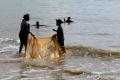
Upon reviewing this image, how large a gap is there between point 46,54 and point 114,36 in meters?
12.0

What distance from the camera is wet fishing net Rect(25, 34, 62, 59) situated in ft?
60.3

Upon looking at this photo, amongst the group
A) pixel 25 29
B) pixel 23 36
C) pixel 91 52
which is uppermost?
pixel 25 29

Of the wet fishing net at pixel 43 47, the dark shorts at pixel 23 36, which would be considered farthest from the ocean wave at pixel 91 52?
the dark shorts at pixel 23 36

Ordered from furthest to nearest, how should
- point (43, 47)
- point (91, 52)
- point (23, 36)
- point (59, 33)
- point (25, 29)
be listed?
point (91, 52)
point (23, 36)
point (25, 29)
point (43, 47)
point (59, 33)

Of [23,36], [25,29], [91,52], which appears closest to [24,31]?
[25,29]

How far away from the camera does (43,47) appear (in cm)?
1850

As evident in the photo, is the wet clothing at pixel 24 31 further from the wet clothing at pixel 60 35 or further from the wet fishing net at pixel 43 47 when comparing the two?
the wet clothing at pixel 60 35

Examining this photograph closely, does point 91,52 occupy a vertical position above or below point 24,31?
below

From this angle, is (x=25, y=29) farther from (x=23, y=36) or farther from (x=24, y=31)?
(x=23, y=36)

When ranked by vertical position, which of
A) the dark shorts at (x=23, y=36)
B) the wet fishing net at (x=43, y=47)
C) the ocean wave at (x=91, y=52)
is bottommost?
the ocean wave at (x=91, y=52)

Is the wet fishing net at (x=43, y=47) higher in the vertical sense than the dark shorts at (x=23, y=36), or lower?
lower

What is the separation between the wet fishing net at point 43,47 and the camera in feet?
60.3

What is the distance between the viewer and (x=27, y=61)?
17.7 metres

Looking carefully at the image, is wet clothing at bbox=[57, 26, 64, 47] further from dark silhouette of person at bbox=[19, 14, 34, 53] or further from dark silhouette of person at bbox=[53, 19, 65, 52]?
dark silhouette of person at bbox=[19, 14, 34, 53]
